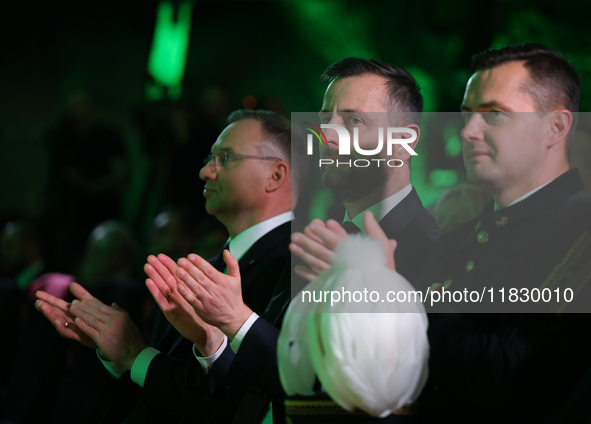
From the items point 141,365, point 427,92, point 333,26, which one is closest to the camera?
point 141,365

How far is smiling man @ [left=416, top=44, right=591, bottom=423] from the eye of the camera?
120 centimetres

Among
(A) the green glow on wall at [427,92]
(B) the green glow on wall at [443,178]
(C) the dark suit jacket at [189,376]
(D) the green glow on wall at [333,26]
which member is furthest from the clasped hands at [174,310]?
(D) the green glow on wall at [333,26]

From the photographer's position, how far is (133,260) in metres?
3.25

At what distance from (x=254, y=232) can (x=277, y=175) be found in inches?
7.8

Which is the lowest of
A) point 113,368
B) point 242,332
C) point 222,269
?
point 113,368

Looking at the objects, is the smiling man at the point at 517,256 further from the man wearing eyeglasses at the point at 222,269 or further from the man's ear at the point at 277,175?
the man's ear at the point at 277,175

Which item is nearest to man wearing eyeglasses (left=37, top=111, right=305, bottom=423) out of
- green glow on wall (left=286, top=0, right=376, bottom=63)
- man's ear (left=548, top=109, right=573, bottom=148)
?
man's ear (left=548, top=109, right=573, bottom=148)

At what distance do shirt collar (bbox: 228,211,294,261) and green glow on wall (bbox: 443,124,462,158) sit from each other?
65 centimetres

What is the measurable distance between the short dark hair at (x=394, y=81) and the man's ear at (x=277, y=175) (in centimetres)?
45

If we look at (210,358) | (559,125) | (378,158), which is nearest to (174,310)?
(210,358)

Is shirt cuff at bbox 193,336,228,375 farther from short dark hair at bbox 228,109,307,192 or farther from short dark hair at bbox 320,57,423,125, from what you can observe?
short dark hair at bbox 320,57,423,125

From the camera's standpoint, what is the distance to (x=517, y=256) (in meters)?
1.27

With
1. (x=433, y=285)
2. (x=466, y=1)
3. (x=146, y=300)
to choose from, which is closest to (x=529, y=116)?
(x=433, y=285)

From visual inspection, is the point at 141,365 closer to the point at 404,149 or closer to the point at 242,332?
the point at 242,332
